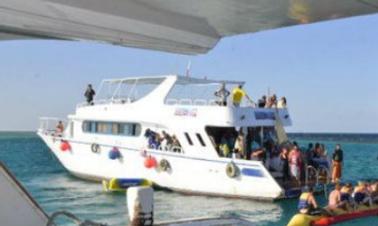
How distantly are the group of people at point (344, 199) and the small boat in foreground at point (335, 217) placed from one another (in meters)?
0.12

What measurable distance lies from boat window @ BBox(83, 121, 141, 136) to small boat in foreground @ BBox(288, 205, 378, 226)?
28.2ft

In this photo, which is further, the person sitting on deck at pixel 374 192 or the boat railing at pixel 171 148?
the boat railing at pixel 171 148

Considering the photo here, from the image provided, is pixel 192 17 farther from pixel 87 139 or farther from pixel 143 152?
pixel 87 139

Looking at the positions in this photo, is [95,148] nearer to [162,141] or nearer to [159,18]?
[162,141]

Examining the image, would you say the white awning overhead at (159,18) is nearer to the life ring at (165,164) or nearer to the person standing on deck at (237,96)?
the person standing on deck at (237,96)

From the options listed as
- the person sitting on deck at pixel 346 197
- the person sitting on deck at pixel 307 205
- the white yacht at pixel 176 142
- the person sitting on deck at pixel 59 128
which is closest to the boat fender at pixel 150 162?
the white yacht at pixel 176 142

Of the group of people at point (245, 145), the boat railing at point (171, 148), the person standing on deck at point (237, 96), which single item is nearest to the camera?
the group of people at point (245, 145)

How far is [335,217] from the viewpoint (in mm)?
13094

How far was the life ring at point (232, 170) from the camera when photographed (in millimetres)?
17047

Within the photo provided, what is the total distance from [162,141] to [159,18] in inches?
621

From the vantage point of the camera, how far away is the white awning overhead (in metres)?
2.82

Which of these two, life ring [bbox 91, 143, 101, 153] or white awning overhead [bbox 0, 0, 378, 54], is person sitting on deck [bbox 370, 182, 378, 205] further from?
white awning overhead [bbox 0, 0, 378, 54]

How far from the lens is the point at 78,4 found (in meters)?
2.91

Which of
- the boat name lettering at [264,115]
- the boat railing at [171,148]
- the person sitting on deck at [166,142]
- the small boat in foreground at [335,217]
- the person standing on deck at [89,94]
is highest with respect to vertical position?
the person standing on deck at [89,94]
